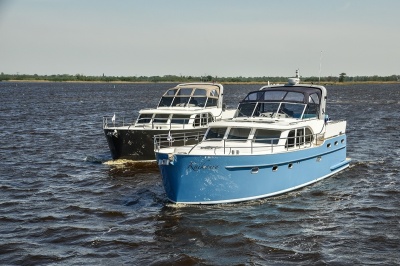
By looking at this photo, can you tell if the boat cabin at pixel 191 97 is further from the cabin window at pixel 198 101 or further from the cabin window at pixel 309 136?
the cabin window at pixel 309 136

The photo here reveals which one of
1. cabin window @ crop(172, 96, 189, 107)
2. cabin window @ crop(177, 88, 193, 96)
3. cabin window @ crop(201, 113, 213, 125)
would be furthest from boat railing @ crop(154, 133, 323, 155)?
cabin window @ crop(177, 88, 193, 96)

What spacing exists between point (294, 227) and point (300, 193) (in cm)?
399

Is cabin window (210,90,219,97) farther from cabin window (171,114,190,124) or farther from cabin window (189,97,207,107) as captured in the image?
cabin window (171,114,190,124)

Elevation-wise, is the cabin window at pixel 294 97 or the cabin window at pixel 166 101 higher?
the cabin window at pixel 294 97

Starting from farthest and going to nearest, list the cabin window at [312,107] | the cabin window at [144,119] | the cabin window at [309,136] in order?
the cabin window at [144,119] → the cabin window at [312,107] → the cabin window at [309,136]

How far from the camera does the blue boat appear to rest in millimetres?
17922

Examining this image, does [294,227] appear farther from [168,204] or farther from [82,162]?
[82,162]

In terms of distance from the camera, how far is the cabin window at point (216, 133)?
20548 millimetres

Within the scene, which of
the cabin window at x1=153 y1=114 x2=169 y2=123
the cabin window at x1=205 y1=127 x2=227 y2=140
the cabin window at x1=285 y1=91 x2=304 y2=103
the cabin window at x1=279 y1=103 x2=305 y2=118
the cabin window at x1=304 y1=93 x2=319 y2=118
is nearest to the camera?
the cabin window at x1=205 y1=127 x2=227 y2=140

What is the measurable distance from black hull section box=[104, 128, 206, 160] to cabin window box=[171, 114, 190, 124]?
187 cm

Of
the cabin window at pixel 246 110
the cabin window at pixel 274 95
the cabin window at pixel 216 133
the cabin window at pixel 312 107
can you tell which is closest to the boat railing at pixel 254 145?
the cabin window at pixel 216 133

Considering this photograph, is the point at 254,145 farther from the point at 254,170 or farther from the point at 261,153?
the point at 254,170

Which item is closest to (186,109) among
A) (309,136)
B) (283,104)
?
(283,104)

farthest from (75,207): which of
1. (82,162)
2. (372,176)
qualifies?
(372,176)
